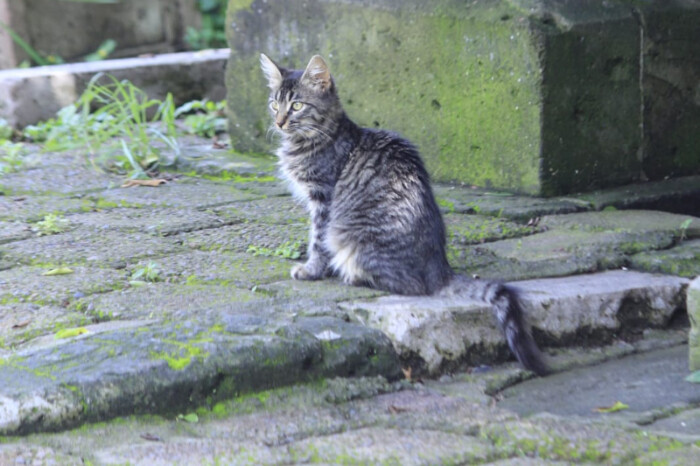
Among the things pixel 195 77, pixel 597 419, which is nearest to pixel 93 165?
pixel 195 77

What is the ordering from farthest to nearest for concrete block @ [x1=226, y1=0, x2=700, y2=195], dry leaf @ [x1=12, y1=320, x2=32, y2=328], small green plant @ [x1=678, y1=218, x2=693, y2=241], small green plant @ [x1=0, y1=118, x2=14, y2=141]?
Answer: 1. small green plant @ [x1=0, y1=118, x2=14, y2=141]
2. concrete block @ [x1=226, y1=0, x2=700, y2=195]
3. small green plant @ [x1=678, y1=218, x2=693, y2=241]
4. dry leaf @ [x1=12, y1=320, x2=32, y2=328]

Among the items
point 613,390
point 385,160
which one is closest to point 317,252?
point 385,160

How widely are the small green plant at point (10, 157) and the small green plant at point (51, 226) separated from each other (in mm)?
1248

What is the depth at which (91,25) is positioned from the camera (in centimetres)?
866

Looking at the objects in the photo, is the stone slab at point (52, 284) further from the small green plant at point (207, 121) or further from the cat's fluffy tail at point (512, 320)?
the small green plant at point (207, 121)

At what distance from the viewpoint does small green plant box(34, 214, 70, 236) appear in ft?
13.7

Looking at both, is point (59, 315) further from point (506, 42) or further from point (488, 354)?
point (506, 42)

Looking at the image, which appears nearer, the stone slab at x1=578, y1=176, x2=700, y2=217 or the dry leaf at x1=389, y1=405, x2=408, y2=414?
the dry leaf at x1=389, y1=405, x2=408, y2=414

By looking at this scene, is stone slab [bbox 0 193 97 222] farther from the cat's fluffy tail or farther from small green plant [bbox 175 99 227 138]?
the cat's fluffy tail

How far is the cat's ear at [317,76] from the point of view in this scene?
3957 mm

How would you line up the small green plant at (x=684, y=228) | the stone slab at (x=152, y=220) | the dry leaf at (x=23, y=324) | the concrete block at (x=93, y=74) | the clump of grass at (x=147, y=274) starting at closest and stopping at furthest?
1. the dry leaf at (x=23, y=324)
2. the clump of grass at (x=147, y=274)
3. the small green plant at (x=684, y=228)
4. the stone slab at (x=152, y=220)
5. the concrete block at (x=93, y=74)

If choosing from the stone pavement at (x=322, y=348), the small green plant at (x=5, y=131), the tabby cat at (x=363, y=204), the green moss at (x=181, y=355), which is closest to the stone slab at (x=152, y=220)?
the stone pavement at (x=322, y=348)

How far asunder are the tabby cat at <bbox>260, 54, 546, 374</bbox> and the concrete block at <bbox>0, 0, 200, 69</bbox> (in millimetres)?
4787

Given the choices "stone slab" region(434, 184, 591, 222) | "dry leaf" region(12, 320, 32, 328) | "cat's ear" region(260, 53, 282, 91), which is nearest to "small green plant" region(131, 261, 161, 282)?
"dry leaf" region(12, 320, 32, 328)
